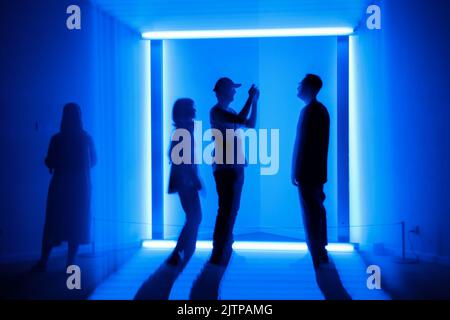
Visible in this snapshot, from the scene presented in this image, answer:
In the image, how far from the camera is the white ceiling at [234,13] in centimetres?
207

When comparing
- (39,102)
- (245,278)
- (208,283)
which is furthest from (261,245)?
(39,102)

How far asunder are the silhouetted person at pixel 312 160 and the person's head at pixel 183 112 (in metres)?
0.61

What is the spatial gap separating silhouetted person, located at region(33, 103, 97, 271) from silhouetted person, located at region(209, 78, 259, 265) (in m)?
0.71

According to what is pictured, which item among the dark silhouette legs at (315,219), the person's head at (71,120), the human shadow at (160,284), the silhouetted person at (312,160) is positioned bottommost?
the human shadow at (160,284)

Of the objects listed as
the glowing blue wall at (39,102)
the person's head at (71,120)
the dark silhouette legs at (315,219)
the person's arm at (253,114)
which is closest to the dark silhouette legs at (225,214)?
the person's arm at (253,114)

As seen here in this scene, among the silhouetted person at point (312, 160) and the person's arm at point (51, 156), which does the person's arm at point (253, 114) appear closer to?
the silhouetted person at point (312, 160)

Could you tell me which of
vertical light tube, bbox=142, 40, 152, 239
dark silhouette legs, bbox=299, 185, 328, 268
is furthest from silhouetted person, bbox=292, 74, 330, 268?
vertical light tube, bbox=142, 40, 152, 239

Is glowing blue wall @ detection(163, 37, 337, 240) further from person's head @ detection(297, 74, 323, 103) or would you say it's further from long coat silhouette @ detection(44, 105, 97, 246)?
long coat silhouette @ detection(44, 105, 97, 246)

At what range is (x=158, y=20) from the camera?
7.31ft

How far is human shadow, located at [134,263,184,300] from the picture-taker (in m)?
1.88
